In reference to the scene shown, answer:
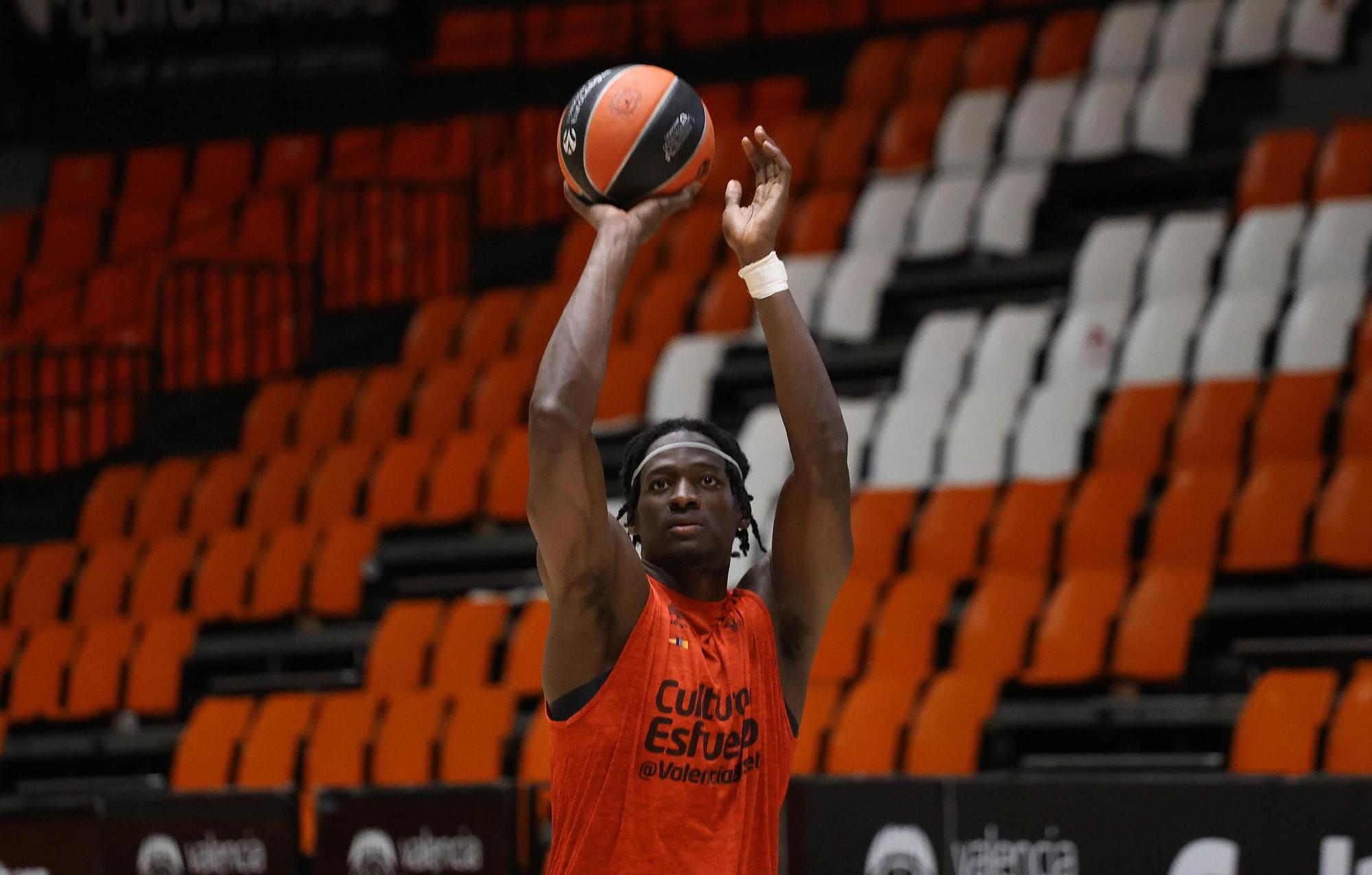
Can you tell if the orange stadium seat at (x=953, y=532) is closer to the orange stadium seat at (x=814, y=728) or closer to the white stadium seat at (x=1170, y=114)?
the orange stadium seat at (x=814, y=728)

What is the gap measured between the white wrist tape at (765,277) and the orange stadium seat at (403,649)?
717 centimetres

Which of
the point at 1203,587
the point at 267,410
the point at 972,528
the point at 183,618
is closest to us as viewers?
the point at 1203,587

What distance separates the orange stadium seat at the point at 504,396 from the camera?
40.4 ft

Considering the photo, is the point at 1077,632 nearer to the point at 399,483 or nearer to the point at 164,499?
the point at 399,483

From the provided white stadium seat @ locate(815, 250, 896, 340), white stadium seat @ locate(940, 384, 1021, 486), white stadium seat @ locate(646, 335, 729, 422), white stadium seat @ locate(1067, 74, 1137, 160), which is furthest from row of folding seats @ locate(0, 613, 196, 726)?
white stadium seat @ locate(1067, 74, 1137, 160)

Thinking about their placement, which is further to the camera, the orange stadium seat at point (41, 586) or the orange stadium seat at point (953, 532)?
the orange stadium seat at point (41, 586)

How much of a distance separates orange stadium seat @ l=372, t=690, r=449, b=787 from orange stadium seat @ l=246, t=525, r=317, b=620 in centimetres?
208

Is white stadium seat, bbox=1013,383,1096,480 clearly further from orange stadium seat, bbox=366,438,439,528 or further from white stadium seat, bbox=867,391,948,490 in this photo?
orange stadium seat, bbox=366,438,439,528

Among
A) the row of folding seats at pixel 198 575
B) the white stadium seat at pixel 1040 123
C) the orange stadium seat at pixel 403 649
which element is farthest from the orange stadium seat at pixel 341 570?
the white stadium seat at pixel 1040 123

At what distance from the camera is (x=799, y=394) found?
12.5 feet

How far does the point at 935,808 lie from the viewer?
6.55 m

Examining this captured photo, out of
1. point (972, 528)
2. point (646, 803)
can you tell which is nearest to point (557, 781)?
point (646, 803)

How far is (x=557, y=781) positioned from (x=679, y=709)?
260mm

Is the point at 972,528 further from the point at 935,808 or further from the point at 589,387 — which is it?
the point at 589,387
